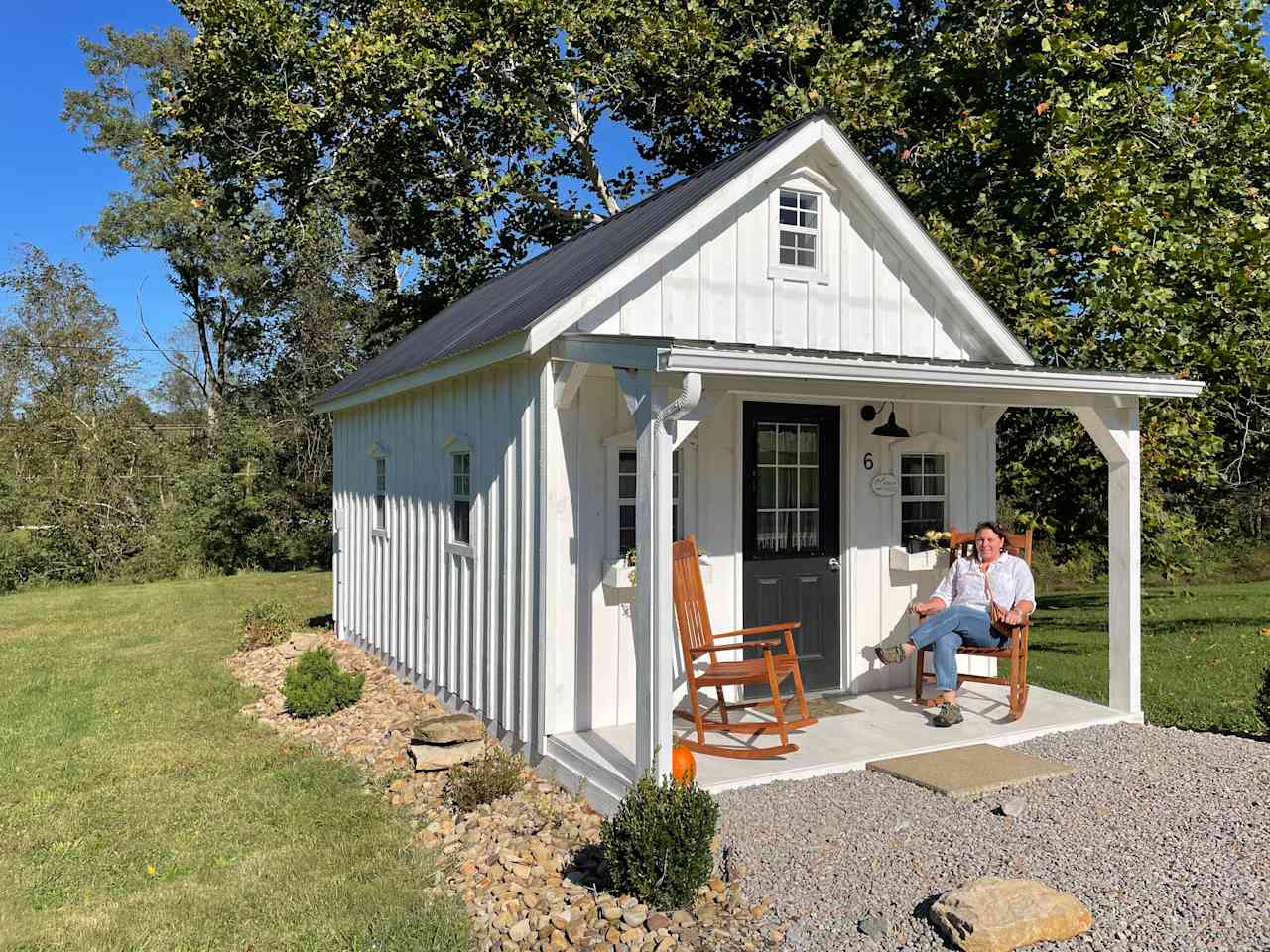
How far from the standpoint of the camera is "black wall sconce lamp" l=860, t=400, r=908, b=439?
7.59 meters

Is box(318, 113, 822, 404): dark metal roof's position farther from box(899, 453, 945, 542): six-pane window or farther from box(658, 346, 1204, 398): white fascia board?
box(899, 453, 945, 542): six-pane window

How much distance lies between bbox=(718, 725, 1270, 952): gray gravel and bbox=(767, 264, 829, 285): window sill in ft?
11.9

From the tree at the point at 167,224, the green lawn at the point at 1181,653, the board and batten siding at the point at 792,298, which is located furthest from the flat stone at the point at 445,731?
the tree at the point at 167,224

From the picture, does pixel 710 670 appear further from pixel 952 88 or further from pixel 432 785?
pixel 952 88

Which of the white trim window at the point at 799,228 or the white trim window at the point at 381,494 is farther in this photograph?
the white trim window at the point at 381,494

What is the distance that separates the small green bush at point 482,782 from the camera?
18.0 ft

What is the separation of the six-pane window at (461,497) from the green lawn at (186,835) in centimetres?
201

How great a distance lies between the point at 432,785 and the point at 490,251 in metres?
12.4

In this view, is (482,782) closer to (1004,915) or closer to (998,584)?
(1004,915)

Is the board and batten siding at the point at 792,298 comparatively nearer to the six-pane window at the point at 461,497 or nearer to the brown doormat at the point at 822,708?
the six-pane window at the point at 461,497

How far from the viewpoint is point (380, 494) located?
10188mm

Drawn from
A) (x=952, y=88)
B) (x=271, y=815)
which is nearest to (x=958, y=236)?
(x=952, y=88)

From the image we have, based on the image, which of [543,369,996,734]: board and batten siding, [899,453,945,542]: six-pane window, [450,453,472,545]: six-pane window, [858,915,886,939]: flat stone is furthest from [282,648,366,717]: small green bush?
[858,915,886,939]: flat stone

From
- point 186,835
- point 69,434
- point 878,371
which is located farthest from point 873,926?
point 69,434
